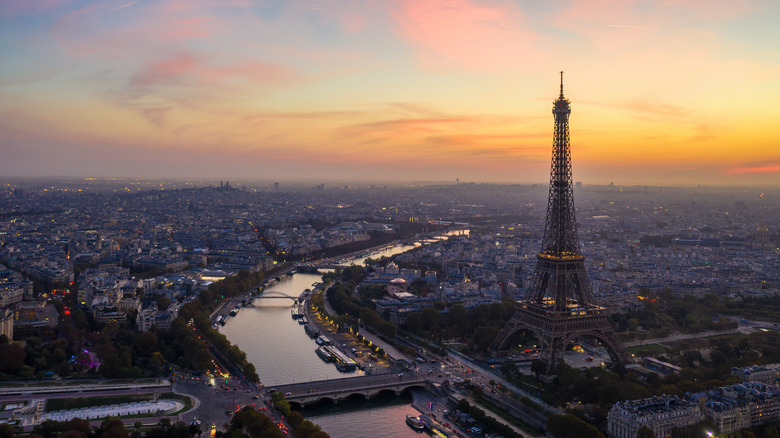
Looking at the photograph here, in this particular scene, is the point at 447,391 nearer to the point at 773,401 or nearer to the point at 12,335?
the point at 773,401

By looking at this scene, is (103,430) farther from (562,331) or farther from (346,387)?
(562,331)

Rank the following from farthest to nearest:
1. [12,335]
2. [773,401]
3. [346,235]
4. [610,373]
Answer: [346,235] < [12,335] < [610,373] < [773,401]

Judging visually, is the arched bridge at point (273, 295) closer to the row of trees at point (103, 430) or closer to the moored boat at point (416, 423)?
the moored boat at point (416, 423)

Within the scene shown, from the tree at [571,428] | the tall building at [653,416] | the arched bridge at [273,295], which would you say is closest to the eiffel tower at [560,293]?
the tall building at [653,416]

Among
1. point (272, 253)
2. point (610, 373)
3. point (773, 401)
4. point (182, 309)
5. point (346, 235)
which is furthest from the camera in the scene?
point (346, 235)

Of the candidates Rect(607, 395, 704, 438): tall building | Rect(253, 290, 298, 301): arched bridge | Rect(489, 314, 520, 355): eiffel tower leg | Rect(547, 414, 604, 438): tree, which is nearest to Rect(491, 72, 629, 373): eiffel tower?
Rect(489, 314, 520, 355): eiffel tower leg

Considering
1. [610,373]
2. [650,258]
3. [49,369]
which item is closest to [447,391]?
[610,373]
